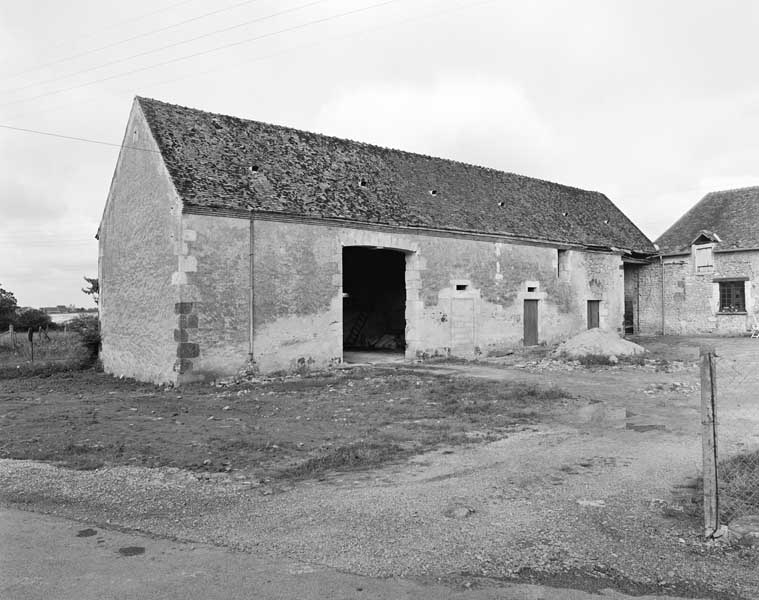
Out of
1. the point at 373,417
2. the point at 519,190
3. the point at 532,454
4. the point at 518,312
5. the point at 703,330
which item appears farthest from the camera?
the point at 703,330

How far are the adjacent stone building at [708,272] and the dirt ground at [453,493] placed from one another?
56.0ft

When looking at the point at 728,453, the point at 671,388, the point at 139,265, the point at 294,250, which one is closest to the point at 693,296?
the point at 671,388

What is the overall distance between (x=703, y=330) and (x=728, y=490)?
932 inches

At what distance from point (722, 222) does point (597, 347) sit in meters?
13.6

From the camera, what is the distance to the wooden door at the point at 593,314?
24375 mm

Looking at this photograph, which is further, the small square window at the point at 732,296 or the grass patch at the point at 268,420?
the small square window at the point at 732,296

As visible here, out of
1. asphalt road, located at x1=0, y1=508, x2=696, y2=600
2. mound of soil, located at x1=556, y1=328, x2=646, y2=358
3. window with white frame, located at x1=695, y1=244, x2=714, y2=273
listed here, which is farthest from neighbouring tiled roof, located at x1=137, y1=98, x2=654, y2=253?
asphalt road, located at x1=0, y1=508, x2=696, y2=600

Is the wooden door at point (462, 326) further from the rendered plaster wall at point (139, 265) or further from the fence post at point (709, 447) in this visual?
the fence post at point (709, 447)

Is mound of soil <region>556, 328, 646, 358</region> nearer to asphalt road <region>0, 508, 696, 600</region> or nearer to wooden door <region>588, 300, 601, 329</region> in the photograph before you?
wooden door <region>588, 300, 601, 329</region>

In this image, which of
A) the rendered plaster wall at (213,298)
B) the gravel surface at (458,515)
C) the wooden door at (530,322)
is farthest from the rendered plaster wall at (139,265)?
the wooden door at (530,322)

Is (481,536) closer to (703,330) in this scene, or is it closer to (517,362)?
(517,362)

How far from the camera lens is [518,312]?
21172 mm

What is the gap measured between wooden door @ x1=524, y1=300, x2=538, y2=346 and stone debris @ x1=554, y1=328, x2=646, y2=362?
322 cm

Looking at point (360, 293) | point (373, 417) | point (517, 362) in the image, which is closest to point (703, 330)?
point (517, 362)
